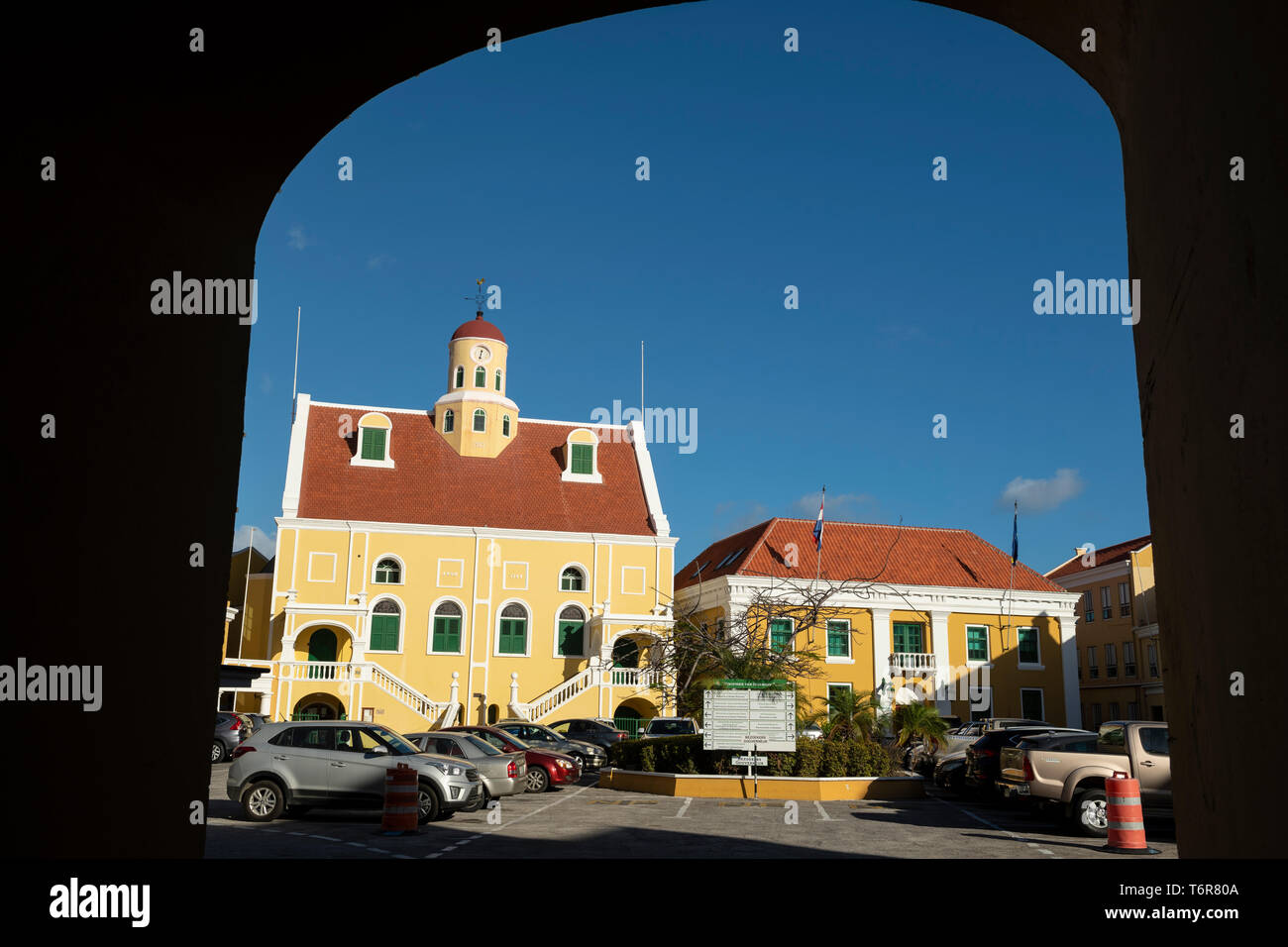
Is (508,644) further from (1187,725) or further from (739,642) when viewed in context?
(1187,725)

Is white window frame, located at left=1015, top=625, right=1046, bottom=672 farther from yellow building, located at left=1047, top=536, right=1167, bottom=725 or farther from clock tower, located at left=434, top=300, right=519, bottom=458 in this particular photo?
clock tower, located at left=434, top=300, right=519, bottom=458

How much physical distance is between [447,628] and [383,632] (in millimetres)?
2501

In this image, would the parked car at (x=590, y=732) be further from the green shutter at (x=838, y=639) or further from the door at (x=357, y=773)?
the door at (x=357, y=773)

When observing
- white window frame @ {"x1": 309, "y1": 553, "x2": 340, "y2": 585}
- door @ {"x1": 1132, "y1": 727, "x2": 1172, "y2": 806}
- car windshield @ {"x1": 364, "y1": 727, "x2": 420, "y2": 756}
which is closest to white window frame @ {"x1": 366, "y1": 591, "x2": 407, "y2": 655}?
white window frame @ {"x1": 309, "y1": 553, "x2": 340, "y2": 585}

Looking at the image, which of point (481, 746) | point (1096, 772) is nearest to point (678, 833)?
point (1096, 772)

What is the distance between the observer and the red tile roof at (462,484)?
142ft

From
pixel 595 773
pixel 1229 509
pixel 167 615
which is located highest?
pixel 1229 509

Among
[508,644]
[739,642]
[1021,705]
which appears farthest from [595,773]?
[1021,705]

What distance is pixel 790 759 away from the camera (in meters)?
22.9

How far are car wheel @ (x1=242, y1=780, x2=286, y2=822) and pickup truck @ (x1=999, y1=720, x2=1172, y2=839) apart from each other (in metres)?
11.9

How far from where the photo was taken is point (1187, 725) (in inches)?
173

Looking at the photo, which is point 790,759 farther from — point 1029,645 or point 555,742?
point 1029,645

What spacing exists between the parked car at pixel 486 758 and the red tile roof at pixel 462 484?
22.3 metres
